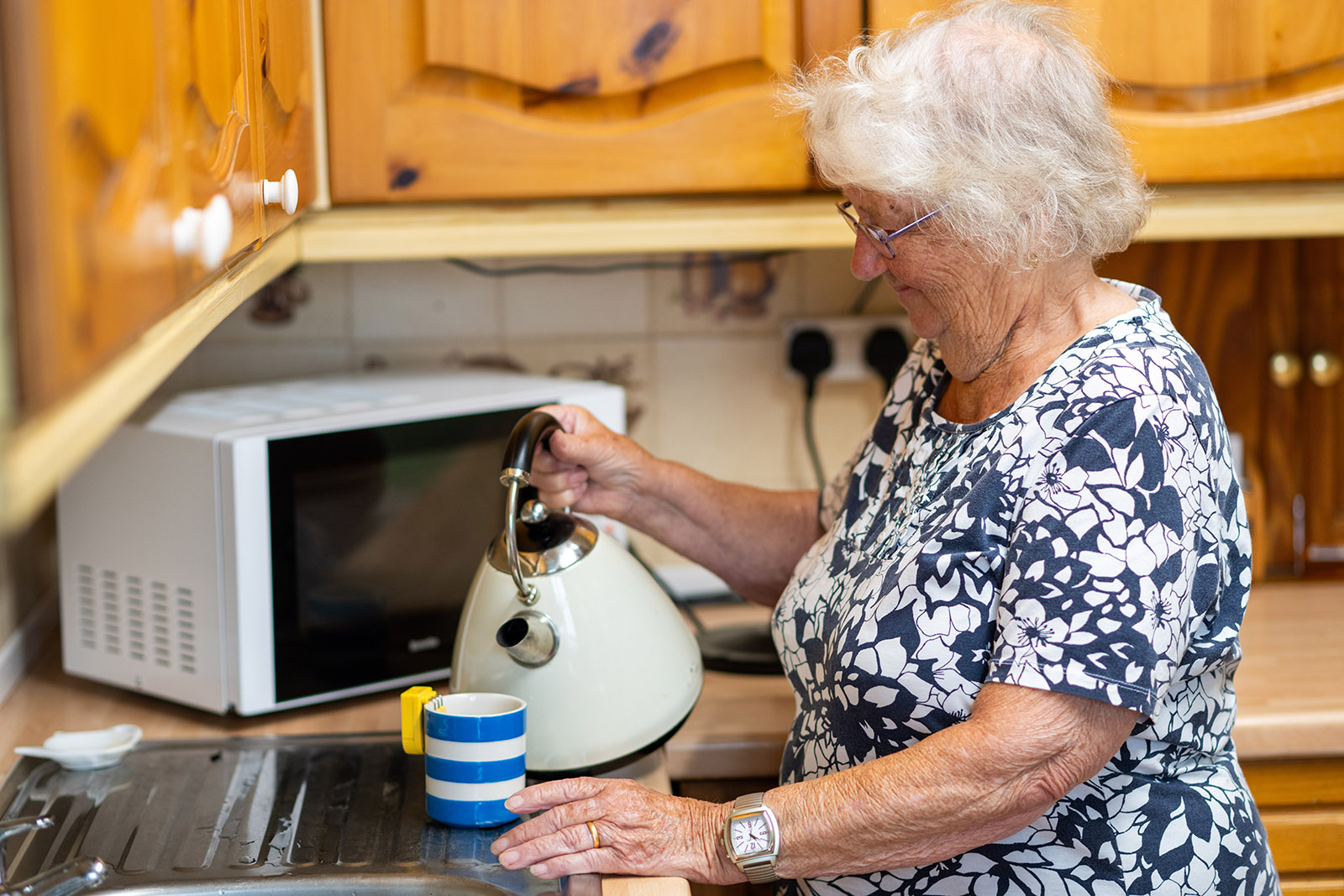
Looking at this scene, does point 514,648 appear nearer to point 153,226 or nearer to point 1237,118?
point 153,226

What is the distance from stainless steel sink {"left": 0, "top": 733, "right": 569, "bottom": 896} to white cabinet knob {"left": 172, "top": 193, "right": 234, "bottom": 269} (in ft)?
1.61

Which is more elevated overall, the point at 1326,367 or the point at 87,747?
the point at 1326,367

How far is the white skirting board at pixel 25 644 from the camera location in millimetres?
1313

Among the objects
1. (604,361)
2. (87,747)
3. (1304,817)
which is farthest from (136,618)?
(1304,817)

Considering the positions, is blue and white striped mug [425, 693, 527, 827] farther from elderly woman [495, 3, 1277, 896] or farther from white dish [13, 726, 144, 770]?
white dish [13, 726, 144, 770]

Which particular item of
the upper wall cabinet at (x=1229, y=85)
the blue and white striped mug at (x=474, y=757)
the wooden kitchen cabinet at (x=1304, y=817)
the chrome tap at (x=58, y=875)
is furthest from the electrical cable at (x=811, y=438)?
the chrome tap at (x=58, y=875)

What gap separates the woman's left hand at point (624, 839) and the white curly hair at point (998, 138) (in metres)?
0.47

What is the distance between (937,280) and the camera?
97cm

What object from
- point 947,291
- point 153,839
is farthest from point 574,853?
point 947,291

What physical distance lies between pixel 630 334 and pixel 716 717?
0.57 m

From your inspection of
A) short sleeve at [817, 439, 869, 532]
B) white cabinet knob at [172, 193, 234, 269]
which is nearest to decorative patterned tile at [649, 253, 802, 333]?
short sleeve at [817, 439, 869, 532]

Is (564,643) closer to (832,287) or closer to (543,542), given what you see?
(543,542)

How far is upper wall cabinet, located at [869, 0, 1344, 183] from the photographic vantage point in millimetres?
1309

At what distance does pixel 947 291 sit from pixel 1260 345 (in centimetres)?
88
